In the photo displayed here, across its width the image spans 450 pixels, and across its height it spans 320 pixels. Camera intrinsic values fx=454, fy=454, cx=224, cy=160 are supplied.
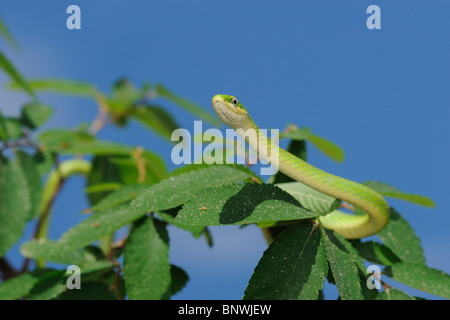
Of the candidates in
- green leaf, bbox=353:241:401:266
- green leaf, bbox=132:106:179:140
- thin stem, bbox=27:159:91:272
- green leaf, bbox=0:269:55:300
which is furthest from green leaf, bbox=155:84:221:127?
green leaf, bbox=353:241:401:266

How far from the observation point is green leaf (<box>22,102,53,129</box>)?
10.2 ft

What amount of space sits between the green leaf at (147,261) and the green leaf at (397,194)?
0.94 meters

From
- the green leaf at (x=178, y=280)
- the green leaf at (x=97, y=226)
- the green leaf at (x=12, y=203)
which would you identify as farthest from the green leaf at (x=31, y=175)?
the green leaf at (x=178, y=280)

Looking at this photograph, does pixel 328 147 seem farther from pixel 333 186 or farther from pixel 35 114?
pixel 35 114

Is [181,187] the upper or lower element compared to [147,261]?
upper

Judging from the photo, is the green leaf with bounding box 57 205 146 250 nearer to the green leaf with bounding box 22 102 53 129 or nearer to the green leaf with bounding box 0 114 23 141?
the green leaf with bounding box 0 114 23 141

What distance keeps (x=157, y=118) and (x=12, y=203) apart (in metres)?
1.85

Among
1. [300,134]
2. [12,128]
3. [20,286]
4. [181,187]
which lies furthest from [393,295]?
[12,128]

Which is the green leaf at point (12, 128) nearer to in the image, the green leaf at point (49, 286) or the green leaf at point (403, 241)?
the green leaf at point (49, 286)

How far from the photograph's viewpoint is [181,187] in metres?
1.52

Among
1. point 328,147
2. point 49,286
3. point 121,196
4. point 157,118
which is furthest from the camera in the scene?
point 157,118

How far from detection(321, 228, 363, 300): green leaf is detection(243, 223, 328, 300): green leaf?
0.03 meters

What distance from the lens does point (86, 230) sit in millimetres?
1798
